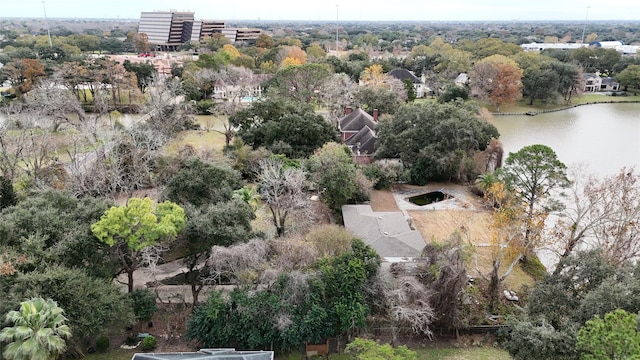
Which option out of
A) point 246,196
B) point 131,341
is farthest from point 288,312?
point 246,196

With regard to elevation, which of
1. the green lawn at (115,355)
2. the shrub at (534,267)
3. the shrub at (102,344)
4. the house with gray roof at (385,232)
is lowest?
the shrub at (534,267)

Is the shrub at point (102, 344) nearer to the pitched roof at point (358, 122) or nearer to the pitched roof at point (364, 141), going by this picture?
the pitched roof at point (364, 141)

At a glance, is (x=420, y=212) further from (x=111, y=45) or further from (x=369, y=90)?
(x=111, y=45)

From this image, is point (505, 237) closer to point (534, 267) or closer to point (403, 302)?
point (534, 267)

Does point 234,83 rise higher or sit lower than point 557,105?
higher

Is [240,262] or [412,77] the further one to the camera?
[412,77]

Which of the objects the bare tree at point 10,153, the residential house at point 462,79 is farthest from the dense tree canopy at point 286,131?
the residential house at point 462,79
